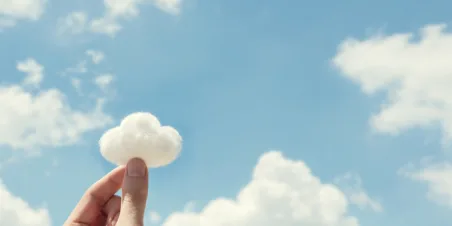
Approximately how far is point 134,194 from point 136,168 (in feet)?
0.96

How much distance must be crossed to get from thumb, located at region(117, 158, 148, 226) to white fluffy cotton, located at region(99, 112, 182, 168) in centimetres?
12

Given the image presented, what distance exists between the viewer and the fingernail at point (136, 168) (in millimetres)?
4758

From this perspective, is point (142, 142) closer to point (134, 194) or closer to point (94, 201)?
point (134, 194)

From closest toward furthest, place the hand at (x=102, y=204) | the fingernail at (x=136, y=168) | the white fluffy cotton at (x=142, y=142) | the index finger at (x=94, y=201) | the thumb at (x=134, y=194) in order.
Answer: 1. the thumb at (x=134, y=194)
2. the fingernail at (x=136, y=168)
3. the white fluffy cotton at (x=142, y=142)
4. the hand at (x=102, y=204)
5. the index finger at (x=94, y=201)

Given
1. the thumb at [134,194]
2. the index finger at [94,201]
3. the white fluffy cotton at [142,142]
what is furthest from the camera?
the index finger at [94,201]

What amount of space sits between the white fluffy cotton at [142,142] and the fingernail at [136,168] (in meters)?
0.09

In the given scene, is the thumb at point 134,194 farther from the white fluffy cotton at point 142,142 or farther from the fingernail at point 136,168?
the white fluffy cotton at point 142,142

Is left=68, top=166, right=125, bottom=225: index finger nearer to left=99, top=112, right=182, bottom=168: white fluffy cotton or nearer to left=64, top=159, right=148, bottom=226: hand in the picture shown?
left=64, top=159, right=148, bottom=226: hand

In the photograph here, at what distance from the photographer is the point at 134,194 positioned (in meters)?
4.60

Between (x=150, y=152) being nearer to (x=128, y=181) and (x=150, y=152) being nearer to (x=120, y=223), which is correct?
(x=128, y=181)

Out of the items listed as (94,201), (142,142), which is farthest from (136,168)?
(94,201)

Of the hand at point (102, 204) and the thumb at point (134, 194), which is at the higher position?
the hand at point (102, 204)

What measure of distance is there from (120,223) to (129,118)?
3.72ft

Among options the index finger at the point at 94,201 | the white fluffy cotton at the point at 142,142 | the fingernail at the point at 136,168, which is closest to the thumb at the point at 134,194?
the fingernail at the point at 136,168
